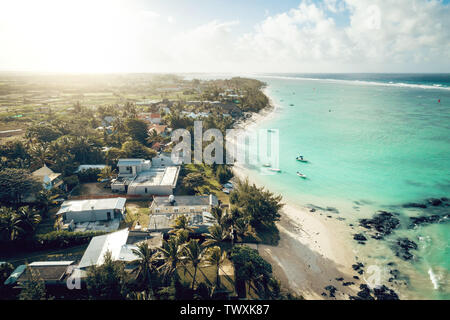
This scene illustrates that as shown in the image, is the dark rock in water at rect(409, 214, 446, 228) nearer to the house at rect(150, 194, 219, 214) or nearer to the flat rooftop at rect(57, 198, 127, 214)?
the house at rect(150, 194, 219, 214)

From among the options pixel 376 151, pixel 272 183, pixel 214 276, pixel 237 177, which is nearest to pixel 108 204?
pixel 214 276

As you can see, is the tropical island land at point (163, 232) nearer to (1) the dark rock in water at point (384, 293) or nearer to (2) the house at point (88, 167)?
(1) the dark rock in water at point (384, 293)

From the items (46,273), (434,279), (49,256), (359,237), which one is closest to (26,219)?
(49,256)

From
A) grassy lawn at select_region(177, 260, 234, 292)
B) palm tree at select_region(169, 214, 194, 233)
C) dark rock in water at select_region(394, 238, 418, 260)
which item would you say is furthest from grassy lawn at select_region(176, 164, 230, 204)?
dark rock in water at select_region(394, 238, 418, 260)

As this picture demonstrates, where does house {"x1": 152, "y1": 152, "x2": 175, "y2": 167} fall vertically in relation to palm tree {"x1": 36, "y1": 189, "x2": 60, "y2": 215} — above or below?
above

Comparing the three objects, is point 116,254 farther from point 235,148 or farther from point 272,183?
point 235,148

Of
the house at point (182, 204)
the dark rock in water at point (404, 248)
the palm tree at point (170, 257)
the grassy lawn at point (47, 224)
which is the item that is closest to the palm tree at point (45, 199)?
the grassy lawn at point (47, 224)

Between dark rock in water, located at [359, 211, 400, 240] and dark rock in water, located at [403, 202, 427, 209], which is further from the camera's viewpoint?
dark rock in water, located at [403, 202, 427, 209]
